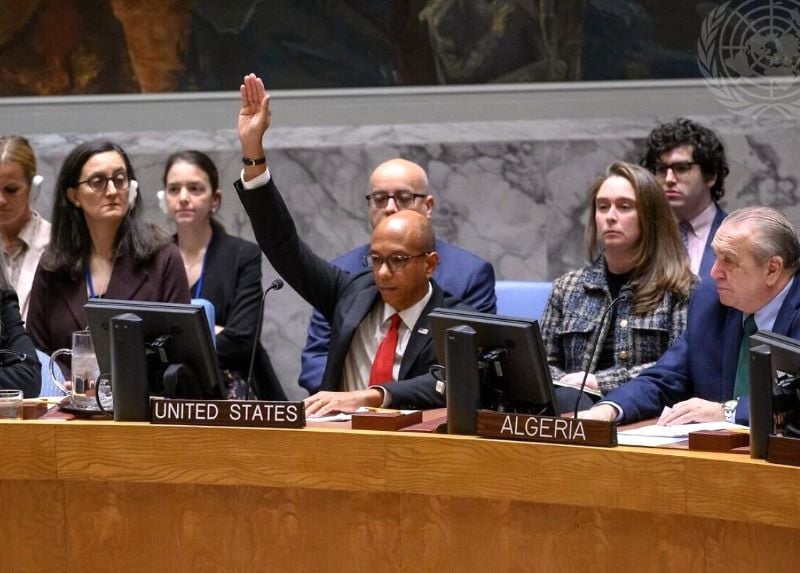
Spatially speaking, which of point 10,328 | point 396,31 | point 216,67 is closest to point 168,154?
point 216,67

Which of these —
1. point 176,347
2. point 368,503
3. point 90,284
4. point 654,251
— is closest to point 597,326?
point 654,251

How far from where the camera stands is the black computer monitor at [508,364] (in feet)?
11.3

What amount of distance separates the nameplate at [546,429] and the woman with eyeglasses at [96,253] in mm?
2079

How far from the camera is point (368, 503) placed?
351 cm

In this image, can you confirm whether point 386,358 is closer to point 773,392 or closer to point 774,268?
point 774,268

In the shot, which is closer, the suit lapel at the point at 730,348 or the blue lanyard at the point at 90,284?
the suit lapel at the point at 730,348

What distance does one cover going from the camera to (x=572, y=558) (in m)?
3.30

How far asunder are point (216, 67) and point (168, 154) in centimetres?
49

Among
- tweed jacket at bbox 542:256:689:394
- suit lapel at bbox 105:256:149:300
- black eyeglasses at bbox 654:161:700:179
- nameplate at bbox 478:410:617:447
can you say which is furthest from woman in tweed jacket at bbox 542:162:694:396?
suit lapel at bbox 105:256:149:300

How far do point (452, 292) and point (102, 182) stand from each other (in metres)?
1.33

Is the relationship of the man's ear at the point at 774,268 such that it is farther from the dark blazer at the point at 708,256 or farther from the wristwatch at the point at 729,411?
the dark blazer at the point at 708,256

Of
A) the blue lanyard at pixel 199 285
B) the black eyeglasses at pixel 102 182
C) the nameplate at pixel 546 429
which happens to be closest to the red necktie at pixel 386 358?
the nameplate at pixel 546 429

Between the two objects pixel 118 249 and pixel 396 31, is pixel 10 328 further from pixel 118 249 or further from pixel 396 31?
pixel 396 31

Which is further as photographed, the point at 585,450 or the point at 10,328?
the point at 10,328
